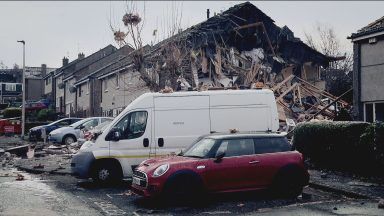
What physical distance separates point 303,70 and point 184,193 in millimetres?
21836

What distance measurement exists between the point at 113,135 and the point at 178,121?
1833 mm

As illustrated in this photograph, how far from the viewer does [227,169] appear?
10.5m

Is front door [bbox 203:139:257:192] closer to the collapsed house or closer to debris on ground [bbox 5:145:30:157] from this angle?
the collapsed house

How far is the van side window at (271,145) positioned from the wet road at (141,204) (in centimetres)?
112

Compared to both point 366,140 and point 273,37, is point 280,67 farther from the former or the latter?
point 366,140

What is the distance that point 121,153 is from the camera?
1302 centimetres

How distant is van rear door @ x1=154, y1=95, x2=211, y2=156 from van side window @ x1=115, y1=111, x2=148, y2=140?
34 cm

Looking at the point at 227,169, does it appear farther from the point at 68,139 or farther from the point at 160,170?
the point at 68,139

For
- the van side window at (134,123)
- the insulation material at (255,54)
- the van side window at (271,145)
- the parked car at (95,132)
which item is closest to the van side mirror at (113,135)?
the van side window at (134,123)

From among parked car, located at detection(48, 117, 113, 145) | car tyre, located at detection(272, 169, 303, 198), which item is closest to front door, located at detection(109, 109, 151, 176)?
car tyre, located at detection(272, 169, 303, 198)

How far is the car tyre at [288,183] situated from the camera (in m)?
11.0

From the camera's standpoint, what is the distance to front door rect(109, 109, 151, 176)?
1303 cm

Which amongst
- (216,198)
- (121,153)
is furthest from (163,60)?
(216,198)

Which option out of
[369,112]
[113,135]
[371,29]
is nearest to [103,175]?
[113,135]
